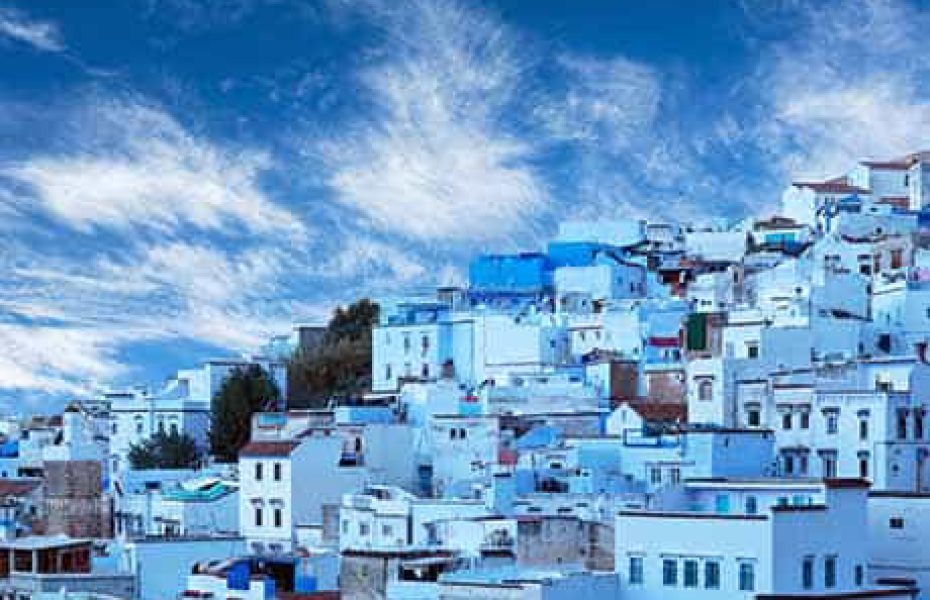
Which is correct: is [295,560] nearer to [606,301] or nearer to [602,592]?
[602,592]

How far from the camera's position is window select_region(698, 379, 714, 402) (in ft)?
122

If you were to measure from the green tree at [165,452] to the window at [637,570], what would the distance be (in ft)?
71.5

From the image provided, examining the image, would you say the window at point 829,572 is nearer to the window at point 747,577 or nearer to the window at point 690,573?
the window at point 747,577

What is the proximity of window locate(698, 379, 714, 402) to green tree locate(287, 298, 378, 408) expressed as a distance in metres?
14.9

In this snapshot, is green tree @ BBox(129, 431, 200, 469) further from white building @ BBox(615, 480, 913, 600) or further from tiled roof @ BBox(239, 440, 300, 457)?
white building @ BBox(615, 480, 913, 600)

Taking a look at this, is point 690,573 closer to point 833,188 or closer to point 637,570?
point 637,570

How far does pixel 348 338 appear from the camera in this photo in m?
57.1

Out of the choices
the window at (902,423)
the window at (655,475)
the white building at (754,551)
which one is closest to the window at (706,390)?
the window at (655,475)

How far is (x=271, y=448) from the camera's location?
120 ft

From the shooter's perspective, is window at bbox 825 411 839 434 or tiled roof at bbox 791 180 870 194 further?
tiled roof at bbox 791 180 870 194

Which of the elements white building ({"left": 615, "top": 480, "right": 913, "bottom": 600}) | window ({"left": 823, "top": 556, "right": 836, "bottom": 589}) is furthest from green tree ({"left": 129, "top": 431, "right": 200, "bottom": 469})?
window ({"left": 823, "top": 556, "right": 836, "bottom": 589})

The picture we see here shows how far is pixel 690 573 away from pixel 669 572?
1.02 feet

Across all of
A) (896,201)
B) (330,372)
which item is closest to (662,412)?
(330,372)

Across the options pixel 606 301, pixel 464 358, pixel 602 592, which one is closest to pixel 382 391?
pixel 464 358
